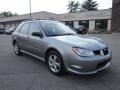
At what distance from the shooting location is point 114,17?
24219 mm

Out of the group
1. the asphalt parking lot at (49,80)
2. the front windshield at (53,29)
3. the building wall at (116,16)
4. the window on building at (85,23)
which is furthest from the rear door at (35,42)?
the window on building at (85,23)

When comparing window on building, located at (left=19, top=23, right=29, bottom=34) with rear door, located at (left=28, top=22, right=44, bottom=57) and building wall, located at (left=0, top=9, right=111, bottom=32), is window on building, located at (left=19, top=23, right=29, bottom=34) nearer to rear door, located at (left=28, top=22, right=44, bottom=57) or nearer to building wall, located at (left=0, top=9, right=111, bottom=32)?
rear door, located at (left=28, top=22, right=44, bottom=57)

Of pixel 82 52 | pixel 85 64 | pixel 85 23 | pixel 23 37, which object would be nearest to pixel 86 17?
pixel 85 23

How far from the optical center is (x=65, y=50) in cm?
402

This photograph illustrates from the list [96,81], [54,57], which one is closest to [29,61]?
[54,57]

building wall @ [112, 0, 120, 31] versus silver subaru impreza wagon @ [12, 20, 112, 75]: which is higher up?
building wall @ [112, 0, 120, 31]

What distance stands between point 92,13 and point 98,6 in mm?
36687

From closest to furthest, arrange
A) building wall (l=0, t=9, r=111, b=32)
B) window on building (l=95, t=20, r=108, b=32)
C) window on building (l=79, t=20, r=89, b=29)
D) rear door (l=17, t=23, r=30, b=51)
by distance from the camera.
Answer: rear door (l=17, t=23, r=30, b=51), building wall (l=0, t=9, r=111, b=32), window on building (l=95, t=20, r=108, b=32), window on building (l=79, t=20, r=89, b=29)

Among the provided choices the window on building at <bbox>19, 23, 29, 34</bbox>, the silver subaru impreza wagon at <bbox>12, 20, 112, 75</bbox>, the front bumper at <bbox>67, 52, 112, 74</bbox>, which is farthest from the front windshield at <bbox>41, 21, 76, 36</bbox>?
the front bumper at <bbox>67, 52, 112, 74</bbox>

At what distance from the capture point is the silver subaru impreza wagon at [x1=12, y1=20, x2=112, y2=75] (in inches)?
150

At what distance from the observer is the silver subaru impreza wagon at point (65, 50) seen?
12.5ft

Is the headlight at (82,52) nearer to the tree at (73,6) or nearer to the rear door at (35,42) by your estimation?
the rear door at (35,42)

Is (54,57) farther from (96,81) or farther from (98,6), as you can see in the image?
(98,6)

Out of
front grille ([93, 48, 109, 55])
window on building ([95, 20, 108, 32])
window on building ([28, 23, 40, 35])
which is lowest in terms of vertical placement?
front grille ([93, 48, 109, 55])
